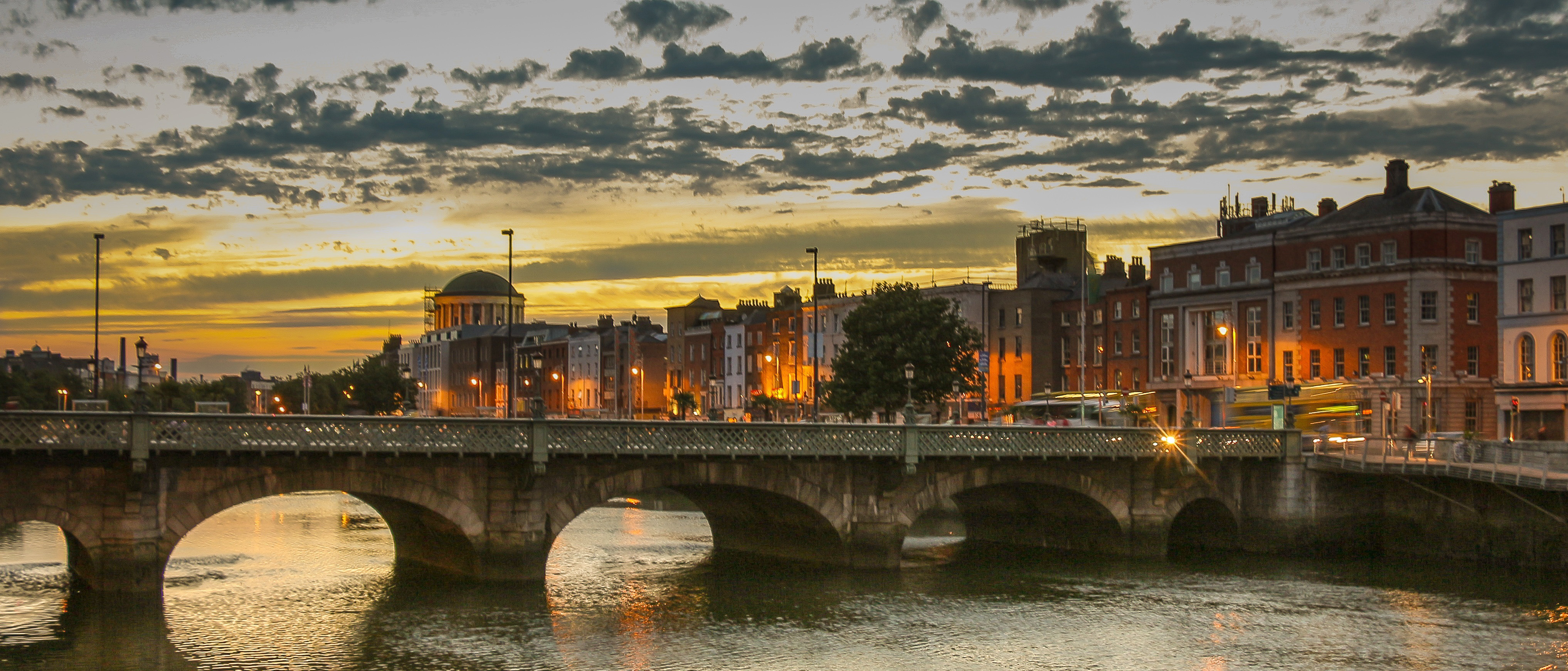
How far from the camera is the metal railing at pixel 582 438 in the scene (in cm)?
4091

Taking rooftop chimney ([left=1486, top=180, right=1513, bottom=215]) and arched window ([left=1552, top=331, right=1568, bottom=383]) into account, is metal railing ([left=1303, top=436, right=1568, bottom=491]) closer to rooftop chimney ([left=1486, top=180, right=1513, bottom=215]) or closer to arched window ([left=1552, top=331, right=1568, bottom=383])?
arched window ([left=1552, top=331, right=1568, bottom=383])

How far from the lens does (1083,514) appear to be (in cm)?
6109

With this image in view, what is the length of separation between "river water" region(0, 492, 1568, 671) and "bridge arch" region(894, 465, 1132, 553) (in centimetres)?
144

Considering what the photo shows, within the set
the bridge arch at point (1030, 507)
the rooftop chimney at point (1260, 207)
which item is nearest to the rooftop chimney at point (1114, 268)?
the rooftop chimney at point (1260, 207)

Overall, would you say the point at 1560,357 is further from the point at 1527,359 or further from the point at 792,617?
the point at 792,617

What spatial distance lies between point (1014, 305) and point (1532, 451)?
62.5 metres

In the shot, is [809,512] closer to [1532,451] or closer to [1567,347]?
[1532,451]

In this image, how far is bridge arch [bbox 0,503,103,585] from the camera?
133 ft

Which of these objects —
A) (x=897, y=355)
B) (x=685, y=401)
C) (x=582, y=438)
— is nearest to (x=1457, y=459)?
(x=582, y=438)


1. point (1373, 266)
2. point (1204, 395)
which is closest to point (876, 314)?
point (1204, 395)

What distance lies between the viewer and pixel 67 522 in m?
41.3

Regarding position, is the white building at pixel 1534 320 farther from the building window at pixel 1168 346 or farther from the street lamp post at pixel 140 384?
the street lamp post at pixel 140 384

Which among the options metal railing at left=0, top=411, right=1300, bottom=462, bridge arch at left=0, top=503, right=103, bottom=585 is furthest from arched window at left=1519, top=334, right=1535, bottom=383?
bridge arch at left=0, top=503, right=103, bottom=585

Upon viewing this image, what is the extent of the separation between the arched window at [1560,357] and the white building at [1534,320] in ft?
0.09
